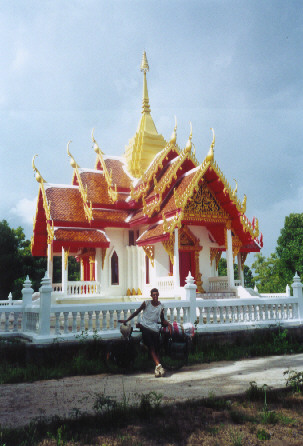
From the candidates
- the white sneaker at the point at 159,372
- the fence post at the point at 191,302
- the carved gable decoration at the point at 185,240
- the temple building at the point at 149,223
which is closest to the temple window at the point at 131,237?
the temple building at the point at 149,223

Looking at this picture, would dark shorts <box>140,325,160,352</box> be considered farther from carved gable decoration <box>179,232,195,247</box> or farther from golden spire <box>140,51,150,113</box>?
golden spire <box>140,51,150,113</box>

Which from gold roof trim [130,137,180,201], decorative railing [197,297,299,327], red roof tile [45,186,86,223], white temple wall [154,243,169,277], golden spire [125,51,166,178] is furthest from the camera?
golden spire [125,51,166,178]

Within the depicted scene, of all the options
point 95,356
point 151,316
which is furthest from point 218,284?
point 151,316

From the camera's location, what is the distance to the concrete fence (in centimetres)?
795

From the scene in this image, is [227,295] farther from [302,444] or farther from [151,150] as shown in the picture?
[302,444]

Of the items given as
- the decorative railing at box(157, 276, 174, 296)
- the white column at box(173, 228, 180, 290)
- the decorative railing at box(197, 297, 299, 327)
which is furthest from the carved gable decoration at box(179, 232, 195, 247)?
the decorative railing at box(197, 297, 299, 327)

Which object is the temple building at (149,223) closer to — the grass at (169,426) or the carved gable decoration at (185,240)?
the carved gable decoration at (185,240)

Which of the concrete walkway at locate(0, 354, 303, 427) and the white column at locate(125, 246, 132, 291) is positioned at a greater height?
the white column at locate(125, 246, 132, 291)

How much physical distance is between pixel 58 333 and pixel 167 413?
3.91 m

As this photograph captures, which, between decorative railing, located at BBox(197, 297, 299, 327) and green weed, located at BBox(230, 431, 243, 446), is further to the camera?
decorative railing, located at BBox(197, 297, 299, 327)

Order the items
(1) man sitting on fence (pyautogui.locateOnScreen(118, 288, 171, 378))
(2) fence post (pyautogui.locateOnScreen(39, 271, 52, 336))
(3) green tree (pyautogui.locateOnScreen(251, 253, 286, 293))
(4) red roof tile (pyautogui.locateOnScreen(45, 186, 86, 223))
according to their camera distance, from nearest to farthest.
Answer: (1) man sitting on fence (pyautogui.locateOnScreen(118, 288, 171, 378)) → (2) fence post (pyautogui.locateOnScreen(39, 271, 52, 336)) → (4) red roof tile (pyautogui.locateOnScreen(45, 186, 86, 223)) → (3) green tree (pyautogui.locateOnScreen(251, 253, 286, 293))

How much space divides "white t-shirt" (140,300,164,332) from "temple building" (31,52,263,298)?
15.7 ft

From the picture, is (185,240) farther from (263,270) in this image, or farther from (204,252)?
(263,270)

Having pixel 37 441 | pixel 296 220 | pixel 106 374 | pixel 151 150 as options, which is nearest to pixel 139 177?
pixel 151 150
